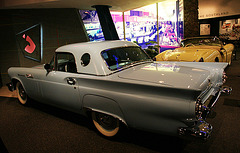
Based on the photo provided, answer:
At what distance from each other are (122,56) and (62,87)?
1.28m

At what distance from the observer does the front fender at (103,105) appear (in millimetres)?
2521

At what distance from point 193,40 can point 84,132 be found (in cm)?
602

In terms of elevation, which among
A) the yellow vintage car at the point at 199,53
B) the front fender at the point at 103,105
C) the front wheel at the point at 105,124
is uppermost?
the yellow vintage car at the point at 199,53

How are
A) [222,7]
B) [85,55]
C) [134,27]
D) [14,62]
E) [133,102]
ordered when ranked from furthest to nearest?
1. [222,7]
2. [134,27]
3. [14,62]
4. [85,55]
5. [133,102]

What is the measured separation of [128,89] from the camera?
7.79 ft

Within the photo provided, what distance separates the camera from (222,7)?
12.3 metres

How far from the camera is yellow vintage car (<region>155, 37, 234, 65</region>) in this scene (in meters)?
5.43

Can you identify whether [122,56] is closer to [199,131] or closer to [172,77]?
[172,77]

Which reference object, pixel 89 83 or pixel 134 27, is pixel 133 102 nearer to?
pixel 89 83

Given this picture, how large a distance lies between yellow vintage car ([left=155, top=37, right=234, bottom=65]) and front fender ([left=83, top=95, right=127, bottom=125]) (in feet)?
12.0

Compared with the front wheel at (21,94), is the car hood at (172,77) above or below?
above

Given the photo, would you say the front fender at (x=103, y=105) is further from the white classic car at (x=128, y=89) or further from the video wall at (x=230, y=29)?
the video wall at (x=230, y=29)

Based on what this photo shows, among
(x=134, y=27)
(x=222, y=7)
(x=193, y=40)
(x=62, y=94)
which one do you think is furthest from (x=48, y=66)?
(x=222, y=7)

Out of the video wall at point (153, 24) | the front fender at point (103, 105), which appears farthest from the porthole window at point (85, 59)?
the video wall at point (153, 24)
